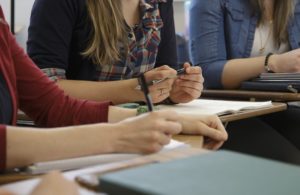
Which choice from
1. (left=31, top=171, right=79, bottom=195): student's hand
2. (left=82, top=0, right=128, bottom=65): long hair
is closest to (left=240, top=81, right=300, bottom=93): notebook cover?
(left=82, top=0, right=128, bottom=65): long hair

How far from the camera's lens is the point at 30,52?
1369 mm

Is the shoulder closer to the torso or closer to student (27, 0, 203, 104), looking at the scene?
student (27, 0, 203, 104)

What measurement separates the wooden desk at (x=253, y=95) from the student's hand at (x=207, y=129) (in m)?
0.52

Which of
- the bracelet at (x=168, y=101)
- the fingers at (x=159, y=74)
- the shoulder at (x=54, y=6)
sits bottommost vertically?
the bracelet at (x=168, y=101)

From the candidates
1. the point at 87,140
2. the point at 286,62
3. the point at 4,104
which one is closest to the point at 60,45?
the point at 4,104

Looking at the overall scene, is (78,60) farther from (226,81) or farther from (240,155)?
(240,155)

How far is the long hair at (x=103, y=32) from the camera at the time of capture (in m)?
1.38

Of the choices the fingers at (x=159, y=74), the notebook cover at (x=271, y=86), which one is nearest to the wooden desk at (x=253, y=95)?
the notebook cover at (x=271, y=86)

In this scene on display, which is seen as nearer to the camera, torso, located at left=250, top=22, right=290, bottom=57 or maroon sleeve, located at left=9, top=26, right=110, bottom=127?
maroon sleeve, located at left=9, top=26, right=110, bottom=127

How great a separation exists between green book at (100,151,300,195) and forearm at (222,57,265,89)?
1164 mm

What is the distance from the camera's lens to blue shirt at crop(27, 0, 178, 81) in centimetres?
134

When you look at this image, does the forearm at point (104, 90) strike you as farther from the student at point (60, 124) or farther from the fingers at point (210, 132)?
the fingers at point (210, 132)

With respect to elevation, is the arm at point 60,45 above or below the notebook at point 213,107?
above

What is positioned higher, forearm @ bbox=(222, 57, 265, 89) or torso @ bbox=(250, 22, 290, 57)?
torso @ bbox=(250, 22, 290, 57)
